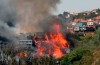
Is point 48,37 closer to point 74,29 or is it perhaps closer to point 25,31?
point 25,31

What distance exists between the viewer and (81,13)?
116m

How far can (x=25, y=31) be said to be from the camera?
192 ft

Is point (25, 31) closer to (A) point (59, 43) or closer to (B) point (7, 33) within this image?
(B) point (7, 33)

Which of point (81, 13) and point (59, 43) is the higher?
point (81, 13)

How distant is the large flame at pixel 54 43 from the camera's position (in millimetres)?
47844

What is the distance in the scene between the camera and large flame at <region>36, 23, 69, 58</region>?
4784cm

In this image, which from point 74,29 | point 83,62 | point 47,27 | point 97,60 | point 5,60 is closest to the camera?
point 97,60

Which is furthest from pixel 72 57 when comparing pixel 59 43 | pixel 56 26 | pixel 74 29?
pixel 74 29

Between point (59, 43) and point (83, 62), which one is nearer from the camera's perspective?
point (83, 62)

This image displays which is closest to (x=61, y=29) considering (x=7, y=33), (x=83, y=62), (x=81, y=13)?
(x=7, y=33)

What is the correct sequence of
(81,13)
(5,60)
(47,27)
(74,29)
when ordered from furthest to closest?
(81,13) < (74,29) < (47,27) < (5,60)

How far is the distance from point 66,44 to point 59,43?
1.98 m

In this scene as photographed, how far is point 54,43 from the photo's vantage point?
51.5 m

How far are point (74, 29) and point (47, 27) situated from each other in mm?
19684
